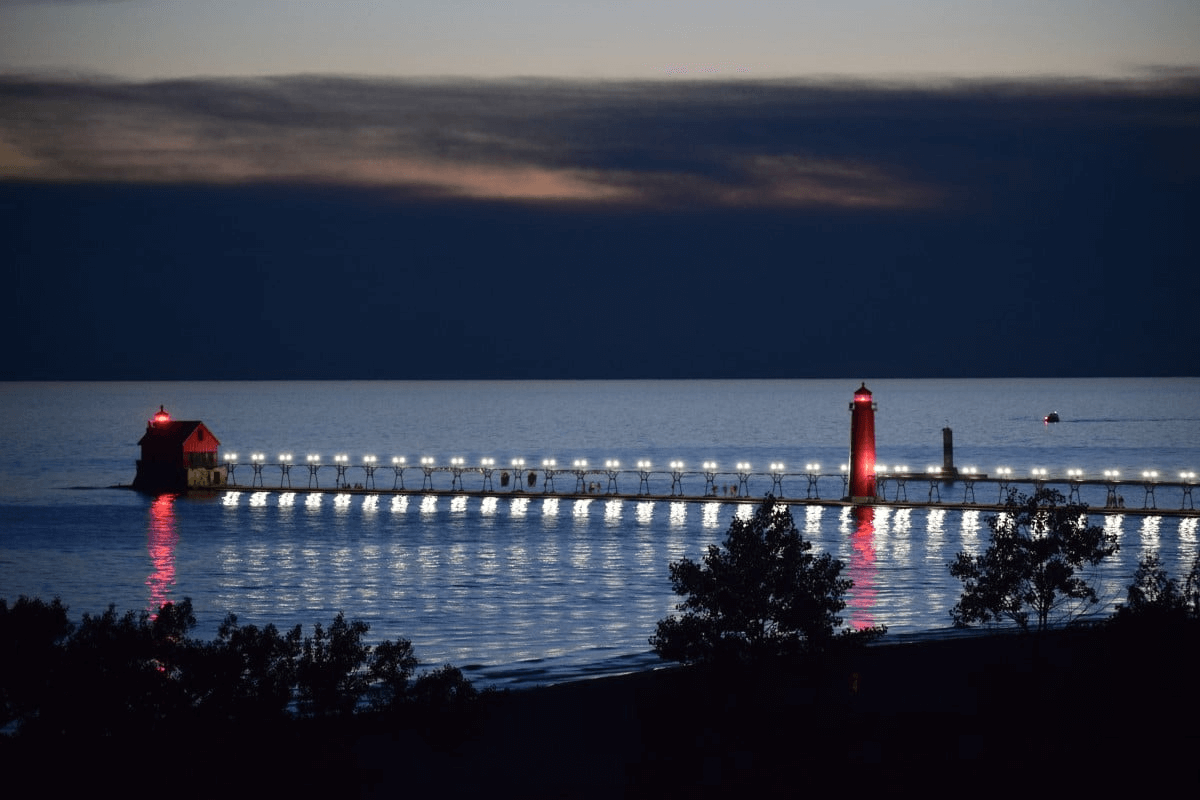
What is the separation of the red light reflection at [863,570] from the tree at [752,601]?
2203cm

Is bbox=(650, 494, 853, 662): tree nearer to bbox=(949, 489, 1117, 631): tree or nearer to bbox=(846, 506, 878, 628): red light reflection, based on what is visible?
bbox=(949, 489, 1117, 631): tree

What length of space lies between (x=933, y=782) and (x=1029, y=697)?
271 inches

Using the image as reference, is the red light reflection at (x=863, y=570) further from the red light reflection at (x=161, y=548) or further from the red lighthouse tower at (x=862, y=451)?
the red light reflection at (x=161, y=548)

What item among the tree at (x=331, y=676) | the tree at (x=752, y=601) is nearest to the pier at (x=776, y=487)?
the tree at (x=752, y=601)

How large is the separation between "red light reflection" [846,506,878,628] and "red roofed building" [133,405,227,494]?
49.2 meters

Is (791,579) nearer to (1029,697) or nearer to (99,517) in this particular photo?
(1029,697)

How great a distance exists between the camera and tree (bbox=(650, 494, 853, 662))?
102 feet

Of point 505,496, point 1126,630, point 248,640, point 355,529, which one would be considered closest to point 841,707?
point 1126,630

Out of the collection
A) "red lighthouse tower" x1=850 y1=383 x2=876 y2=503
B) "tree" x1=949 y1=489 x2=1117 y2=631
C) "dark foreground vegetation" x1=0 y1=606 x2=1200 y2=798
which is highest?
"red lighthouse tower" x1=850 y1=383 x2=876 y2=503

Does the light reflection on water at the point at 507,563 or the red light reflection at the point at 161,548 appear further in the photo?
the red light reflection at the point at 161,548

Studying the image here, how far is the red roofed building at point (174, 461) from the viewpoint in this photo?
111 meters

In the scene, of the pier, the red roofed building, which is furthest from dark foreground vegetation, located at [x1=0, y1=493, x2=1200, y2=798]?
the red roofed building

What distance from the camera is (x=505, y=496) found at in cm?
10531

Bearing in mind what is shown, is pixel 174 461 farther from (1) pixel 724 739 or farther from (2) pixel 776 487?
(1) pixel 724 739
